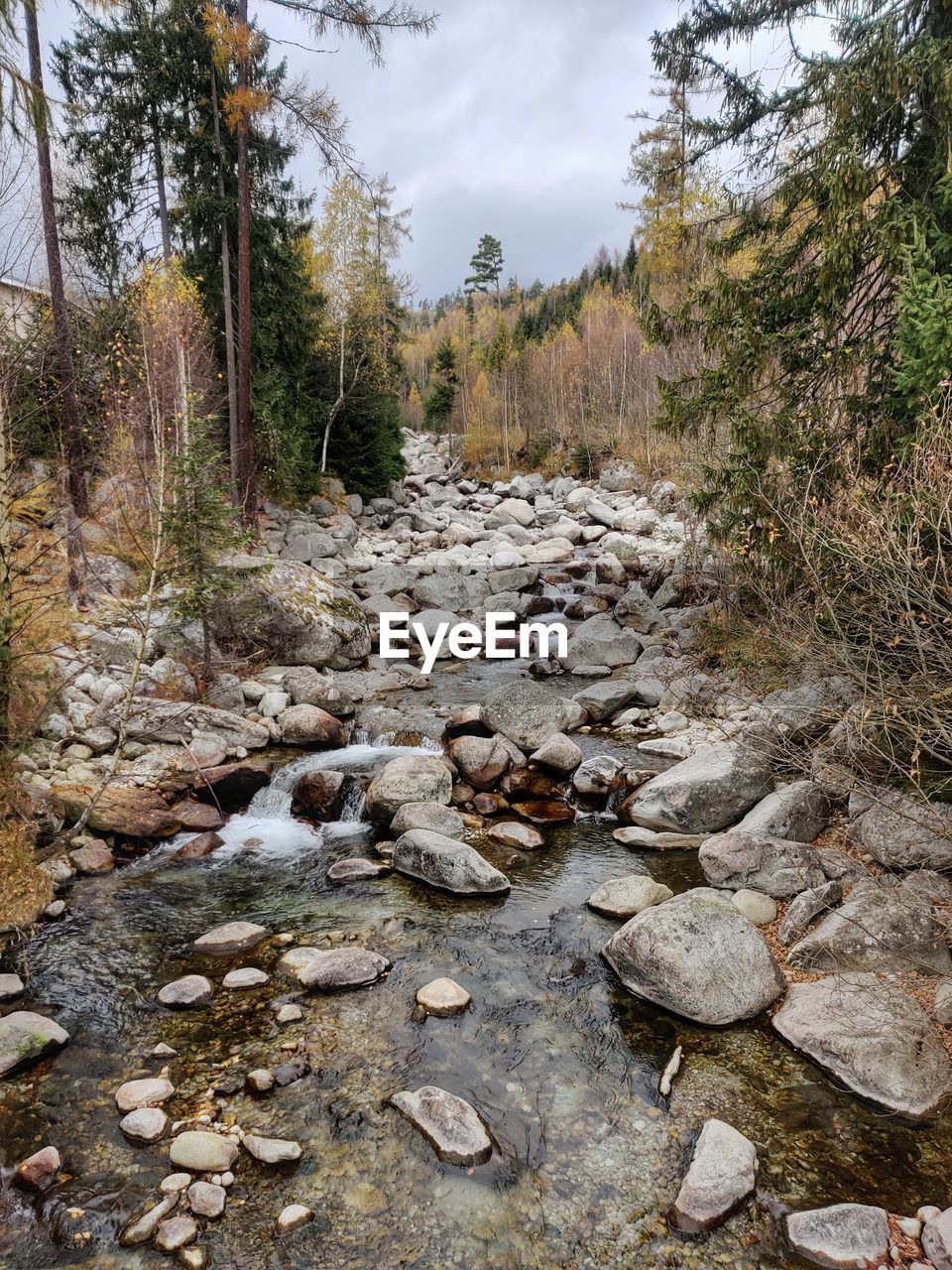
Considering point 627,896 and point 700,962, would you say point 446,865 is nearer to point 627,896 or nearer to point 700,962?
point 627,896

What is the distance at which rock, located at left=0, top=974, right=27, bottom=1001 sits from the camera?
18.2ft

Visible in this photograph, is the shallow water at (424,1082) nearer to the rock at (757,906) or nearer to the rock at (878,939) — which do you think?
the rock at (878,939)

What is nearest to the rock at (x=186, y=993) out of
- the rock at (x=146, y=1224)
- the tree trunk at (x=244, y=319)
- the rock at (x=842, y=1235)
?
the rock at (x=146, y=1224)

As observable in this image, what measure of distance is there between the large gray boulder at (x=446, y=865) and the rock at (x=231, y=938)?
1598 mm

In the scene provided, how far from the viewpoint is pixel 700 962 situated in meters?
5.52

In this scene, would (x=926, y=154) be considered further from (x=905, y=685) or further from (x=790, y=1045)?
(x=790, y=1045)

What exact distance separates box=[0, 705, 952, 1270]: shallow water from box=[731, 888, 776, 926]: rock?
1.18m

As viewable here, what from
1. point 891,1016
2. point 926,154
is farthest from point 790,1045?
point 926,154

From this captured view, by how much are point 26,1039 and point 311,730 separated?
6047mm

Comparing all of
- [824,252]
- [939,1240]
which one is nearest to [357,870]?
[939,1240]

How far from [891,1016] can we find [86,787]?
7.91 meters

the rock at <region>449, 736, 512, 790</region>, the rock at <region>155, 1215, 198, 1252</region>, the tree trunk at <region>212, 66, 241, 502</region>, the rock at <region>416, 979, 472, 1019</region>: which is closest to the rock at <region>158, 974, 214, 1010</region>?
the rock at <region>416, 979, 472, 1019</region>

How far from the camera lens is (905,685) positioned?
4836 millimetres

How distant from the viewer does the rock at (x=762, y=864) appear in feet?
22.1
